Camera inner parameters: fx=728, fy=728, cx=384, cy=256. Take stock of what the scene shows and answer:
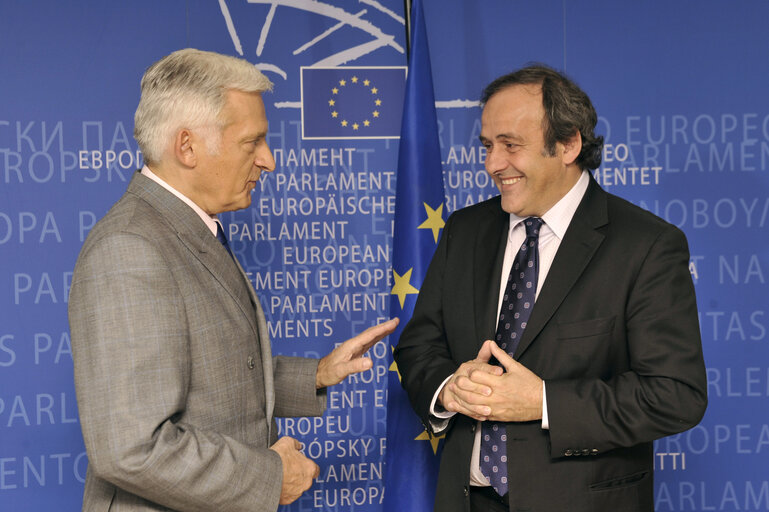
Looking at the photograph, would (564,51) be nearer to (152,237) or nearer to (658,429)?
(658,429)

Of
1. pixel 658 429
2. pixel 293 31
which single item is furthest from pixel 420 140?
pixel 658 429

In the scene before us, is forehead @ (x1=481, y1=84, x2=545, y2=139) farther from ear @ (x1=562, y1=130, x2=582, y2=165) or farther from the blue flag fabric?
the blue flag fabric

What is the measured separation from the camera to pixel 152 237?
1584mm

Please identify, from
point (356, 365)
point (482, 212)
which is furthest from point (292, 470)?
point (482, 212)

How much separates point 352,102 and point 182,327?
6.25ft

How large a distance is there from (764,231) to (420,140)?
1.69 metres

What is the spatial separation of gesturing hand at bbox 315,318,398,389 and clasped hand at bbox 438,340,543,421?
0.37m

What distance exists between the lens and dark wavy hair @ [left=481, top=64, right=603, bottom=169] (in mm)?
2113

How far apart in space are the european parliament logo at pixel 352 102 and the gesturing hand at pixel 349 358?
131 centimetres

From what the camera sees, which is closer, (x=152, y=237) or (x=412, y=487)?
(x=152, y=237)

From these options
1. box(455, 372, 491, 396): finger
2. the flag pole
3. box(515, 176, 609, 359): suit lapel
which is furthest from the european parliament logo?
box(455, 372, 491, 396): finger

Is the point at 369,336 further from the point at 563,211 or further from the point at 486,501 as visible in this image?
the point at 563,211

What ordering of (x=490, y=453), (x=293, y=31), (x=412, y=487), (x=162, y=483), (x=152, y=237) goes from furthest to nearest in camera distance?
(x=293, y=31) < (x=412, y=487) < (x=490, y=453) < (x=152, y=237) < (x=162, y=483)

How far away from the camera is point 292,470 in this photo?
1664mm
